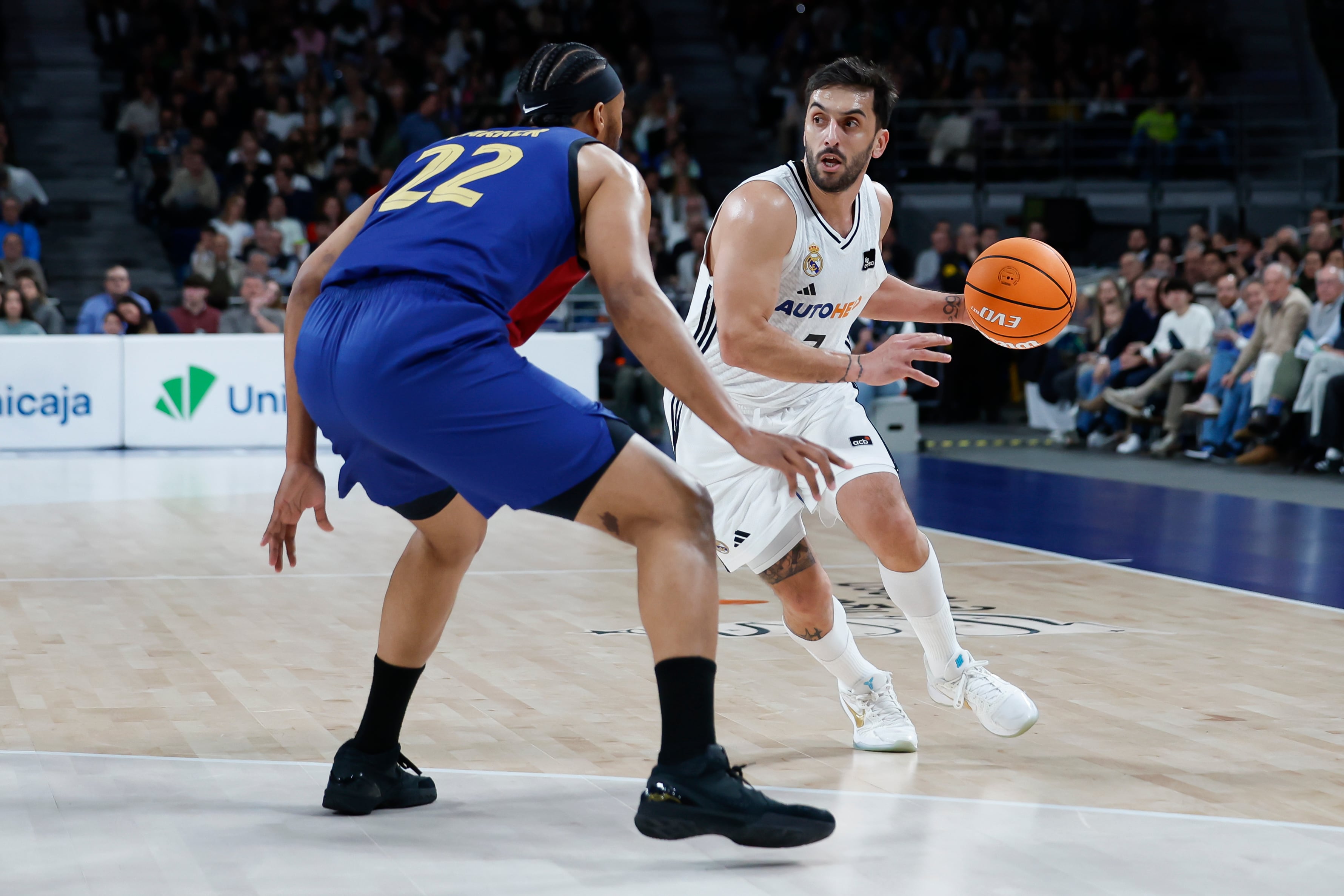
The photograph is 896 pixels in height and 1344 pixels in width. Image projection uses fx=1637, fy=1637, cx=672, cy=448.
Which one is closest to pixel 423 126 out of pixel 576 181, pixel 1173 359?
pixel 1173 359

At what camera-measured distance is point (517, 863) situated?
127 inches

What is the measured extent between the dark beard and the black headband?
117 centimetres

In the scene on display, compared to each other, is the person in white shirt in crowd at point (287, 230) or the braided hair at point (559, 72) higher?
the braided hair at point (559, 72)

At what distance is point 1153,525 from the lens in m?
9.26

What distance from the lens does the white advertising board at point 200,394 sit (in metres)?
13.1

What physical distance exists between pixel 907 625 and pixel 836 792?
240 cm

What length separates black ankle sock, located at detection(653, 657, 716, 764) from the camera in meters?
3.10

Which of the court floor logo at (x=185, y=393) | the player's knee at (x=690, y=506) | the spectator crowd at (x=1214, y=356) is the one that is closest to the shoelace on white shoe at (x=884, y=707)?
the player's knee at (x=690, y=506)

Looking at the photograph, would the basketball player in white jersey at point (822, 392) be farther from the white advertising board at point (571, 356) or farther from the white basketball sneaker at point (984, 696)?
the white advertising board at point (571, 356)

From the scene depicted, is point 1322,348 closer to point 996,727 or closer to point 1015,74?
point 996,727

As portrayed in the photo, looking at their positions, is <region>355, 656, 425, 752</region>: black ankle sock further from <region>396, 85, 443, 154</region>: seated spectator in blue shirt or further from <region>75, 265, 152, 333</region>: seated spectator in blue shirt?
<region>396, 85, 443, 154</region>: seated spectator in blue shirt

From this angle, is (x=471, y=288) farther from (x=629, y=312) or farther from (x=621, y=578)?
(x=621, y=578)

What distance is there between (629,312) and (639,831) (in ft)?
3.38

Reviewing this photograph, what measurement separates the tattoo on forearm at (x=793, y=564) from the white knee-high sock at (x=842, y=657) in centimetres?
4
